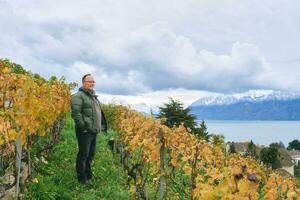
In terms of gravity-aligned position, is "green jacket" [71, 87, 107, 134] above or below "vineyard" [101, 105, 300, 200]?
above

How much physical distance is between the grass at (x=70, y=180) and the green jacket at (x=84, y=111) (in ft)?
3.86

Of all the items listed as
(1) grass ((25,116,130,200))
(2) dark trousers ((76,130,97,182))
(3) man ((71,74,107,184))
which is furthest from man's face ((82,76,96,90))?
(1) grass ((25,116,130,200))

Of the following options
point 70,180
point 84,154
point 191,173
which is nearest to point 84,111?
point 84,154

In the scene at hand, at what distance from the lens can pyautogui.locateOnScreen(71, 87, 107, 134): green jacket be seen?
29.9 feet

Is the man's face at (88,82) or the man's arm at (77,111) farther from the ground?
the man's face at (88,82)

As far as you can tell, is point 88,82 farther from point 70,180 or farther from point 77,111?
point 70,180

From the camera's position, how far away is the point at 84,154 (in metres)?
9.37

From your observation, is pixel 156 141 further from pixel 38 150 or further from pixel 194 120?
pixel 194 120

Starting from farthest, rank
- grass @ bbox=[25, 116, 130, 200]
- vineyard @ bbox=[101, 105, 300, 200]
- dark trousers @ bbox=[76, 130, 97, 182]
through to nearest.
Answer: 1. dark trousers @ bbox=[76, 130, 97, 182]
2. grass @ bbox=[25, 116, 130, 200]
3. vineyard @ bbox=[101, 105, 300, 200]

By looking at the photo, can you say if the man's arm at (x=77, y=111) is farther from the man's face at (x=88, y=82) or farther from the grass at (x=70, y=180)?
the grass at (x=70, y=180)

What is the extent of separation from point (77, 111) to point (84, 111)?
0.60ft

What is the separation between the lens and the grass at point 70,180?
8.45 metres

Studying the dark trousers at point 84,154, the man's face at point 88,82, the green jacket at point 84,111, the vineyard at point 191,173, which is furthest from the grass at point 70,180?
the man's face at point 88,82

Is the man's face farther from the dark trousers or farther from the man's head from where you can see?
the dark trousers
